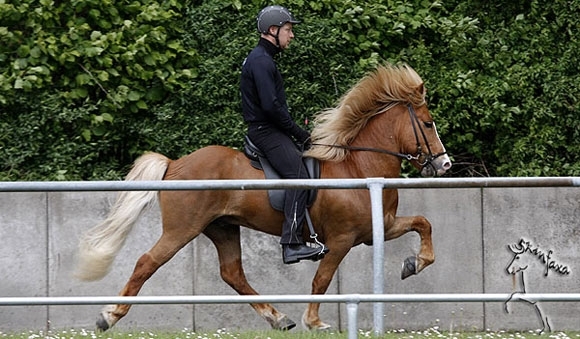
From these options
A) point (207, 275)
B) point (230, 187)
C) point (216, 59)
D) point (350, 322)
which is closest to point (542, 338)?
point (350, 322)

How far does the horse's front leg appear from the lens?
1010cm

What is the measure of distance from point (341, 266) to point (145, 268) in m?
2.30

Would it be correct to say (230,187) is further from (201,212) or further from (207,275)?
(207,275)

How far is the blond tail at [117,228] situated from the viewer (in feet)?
32.7

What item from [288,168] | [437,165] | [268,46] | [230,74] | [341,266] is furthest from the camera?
[230,74]

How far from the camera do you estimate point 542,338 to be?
26.7 ft

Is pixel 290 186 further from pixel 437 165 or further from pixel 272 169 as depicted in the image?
Result: pixel 437 165

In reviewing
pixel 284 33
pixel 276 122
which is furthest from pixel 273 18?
pixel 276 122

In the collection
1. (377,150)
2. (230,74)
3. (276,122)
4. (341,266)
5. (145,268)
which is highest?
(230,74)

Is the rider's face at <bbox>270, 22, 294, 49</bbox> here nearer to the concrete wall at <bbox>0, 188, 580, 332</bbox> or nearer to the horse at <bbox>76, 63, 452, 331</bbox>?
the horse at <bbox>76, 63, 452, 331</bbox>

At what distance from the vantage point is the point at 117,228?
10023 millimetres

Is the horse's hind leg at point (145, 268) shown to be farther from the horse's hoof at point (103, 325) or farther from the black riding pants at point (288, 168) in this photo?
the black riding pants at point (288, 168)

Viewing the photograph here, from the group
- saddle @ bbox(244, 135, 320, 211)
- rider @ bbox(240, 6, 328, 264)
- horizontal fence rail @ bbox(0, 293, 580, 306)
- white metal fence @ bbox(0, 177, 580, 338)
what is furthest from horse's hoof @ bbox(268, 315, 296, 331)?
horizontal fence rail @ bbox(0, 293, 580, 306)

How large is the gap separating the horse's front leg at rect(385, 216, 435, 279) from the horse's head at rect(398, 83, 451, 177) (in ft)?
1.46
